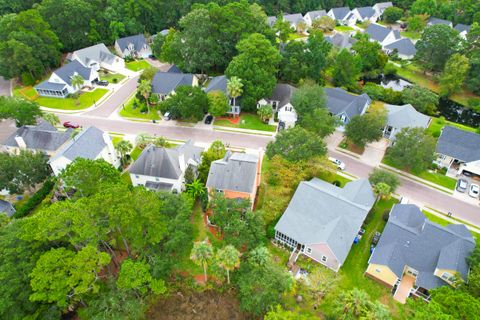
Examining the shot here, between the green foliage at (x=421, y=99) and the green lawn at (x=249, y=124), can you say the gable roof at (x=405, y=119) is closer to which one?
the green foliage at (x=421, y=99)

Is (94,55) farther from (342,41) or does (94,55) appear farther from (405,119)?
(405,119)

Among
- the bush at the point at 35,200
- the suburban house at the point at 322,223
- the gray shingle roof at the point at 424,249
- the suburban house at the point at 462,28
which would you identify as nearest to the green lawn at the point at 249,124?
the suburban house at the point at 322,223

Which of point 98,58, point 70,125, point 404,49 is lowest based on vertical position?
point 70,125

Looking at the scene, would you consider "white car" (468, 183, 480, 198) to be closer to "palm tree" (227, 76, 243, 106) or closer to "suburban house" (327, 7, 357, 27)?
"palm tree" (227, 76, 243, 106)

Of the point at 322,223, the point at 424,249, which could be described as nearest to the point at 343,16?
the point at 322,223

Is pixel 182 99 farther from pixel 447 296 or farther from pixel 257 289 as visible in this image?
pixel 447 296

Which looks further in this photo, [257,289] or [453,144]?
[453,144]

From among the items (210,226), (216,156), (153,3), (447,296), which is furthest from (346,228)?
(153,3)
